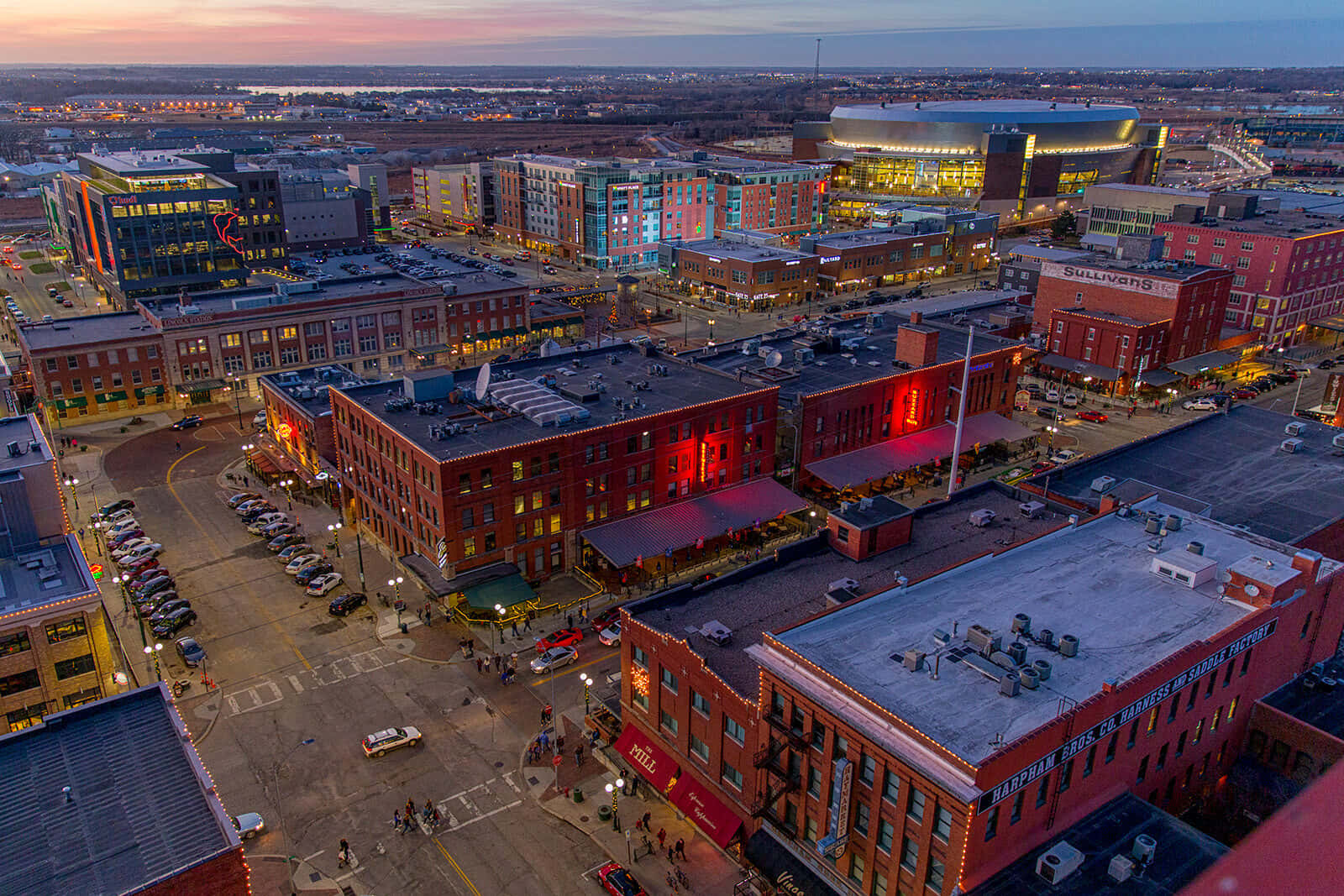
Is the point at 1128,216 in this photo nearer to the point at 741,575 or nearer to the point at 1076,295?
the point at 1076,295

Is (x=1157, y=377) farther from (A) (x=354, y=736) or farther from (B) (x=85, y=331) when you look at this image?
(B) (x=85, y=331)

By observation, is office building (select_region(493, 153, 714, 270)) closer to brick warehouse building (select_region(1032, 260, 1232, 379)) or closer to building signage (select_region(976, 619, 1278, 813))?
brick warehouse building (select_region(1032, 260, 1232, 379))

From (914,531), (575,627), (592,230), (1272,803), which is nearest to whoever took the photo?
(1272,803)

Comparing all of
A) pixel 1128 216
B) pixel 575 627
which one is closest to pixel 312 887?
pixel 575 627

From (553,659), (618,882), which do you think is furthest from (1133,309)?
(618,882)

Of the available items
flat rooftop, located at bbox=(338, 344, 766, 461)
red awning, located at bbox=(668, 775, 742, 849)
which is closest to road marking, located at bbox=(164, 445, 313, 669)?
flat rooftop, located at bbox=(338, 344, 766, 461)

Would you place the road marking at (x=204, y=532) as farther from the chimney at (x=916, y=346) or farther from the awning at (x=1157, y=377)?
the awning at (x=1157, y=377)
